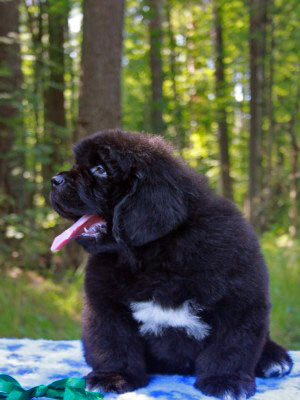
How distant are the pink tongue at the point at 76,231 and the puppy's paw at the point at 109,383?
0.59 m

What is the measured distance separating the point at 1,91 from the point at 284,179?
314 inches

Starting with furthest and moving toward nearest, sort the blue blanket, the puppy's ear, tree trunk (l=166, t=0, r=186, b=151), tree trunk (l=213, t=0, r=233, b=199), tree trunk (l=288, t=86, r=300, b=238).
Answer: tree trunk (l=213, t=0, r=233, b=199), tree trunk (l=166, t=0, r=186, b=151), tree trunk (l=288, t=86, r=300, b=238), the blue blanket, the puppy's ear

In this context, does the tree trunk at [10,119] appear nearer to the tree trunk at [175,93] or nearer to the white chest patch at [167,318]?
the white chest patch at [167,318]

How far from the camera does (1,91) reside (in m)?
6.67

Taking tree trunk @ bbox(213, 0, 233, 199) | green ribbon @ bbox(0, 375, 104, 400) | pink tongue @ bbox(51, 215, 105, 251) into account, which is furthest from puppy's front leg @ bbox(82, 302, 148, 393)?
tree trunk @ bbox(213, 0, 233, 199)

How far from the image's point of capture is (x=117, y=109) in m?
5.88

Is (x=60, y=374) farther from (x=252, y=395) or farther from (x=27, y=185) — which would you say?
Answer: (x=27, y=185)

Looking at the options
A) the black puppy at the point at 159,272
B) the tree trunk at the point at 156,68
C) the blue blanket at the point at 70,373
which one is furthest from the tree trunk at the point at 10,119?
the black puppy at the point at 159,272

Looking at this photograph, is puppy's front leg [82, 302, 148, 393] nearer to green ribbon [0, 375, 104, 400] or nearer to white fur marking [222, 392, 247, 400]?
green ribbon [0, 375, 104, 400]

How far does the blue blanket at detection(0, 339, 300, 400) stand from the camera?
221 cm

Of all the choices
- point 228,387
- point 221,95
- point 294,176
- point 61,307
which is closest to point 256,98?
point 294,176

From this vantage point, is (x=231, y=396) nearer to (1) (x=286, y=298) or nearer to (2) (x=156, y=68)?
(1) (x=286, y=298)

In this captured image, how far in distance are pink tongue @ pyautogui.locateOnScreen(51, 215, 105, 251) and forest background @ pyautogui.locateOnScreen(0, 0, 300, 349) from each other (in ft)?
3.23

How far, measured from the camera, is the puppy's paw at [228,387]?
2.08 metres
